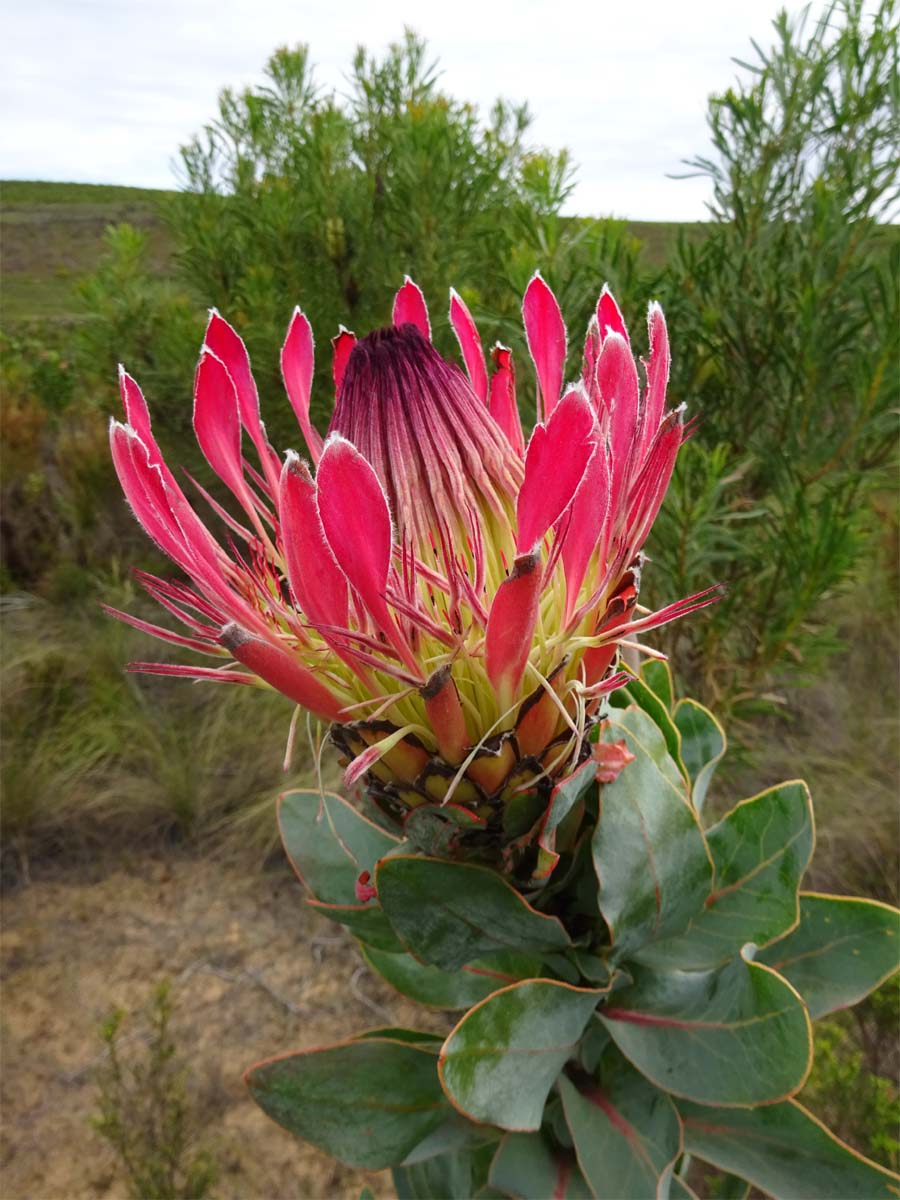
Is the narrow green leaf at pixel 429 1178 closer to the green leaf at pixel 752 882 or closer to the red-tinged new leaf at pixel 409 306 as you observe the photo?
the green leaf at pixel 752 882

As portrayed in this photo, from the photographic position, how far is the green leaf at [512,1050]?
1.65 feet

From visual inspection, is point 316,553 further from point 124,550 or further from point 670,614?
point 124,550

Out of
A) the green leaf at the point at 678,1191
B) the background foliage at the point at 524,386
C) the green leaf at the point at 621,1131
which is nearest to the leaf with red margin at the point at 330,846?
the green leaf at the point at 621,1131

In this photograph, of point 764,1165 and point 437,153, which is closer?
point 764,1165

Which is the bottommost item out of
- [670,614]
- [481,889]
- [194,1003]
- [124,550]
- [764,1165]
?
[194,1003]

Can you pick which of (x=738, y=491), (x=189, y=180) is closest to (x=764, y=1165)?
(x=738, y=491)

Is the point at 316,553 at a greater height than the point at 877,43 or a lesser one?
lesser

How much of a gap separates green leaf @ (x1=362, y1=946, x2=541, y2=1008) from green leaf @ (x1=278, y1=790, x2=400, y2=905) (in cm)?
6

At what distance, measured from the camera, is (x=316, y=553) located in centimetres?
40

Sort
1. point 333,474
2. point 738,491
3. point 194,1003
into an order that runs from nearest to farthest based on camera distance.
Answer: point 333,474, point 738,491, point 194,1003

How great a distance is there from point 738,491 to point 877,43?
80 centimetres

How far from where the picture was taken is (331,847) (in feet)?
2.32

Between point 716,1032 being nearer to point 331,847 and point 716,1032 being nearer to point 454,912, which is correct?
point 454,912

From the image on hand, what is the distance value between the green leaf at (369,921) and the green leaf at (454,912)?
0.21 ft
